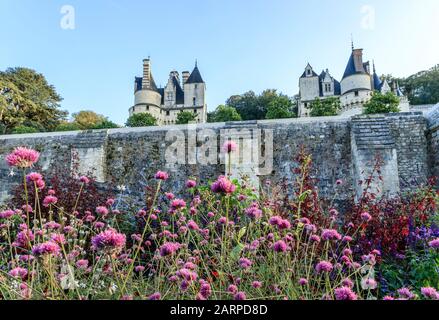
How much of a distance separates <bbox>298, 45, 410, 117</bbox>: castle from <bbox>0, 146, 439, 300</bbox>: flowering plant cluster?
3095cm

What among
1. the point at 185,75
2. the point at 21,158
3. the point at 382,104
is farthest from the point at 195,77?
the point at 21,158

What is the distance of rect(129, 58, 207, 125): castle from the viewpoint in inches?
1580

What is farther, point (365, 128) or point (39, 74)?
point (39, 74)

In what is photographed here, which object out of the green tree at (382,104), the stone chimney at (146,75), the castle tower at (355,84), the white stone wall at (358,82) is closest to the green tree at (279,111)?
the green tree at (382,104)

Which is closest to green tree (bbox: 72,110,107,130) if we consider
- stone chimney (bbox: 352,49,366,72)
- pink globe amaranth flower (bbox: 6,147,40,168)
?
stone chimney (bbox: 352,49,366,72)

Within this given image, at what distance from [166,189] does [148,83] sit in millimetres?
33797

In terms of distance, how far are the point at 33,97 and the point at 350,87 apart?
33144 mm

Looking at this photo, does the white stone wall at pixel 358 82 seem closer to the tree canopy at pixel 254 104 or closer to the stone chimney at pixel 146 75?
the tree canopy at pixel 254 104

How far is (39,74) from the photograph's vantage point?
114ft

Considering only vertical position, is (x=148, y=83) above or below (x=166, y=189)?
above

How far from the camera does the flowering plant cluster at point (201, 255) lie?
1.89 m

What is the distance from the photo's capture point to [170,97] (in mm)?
42688
